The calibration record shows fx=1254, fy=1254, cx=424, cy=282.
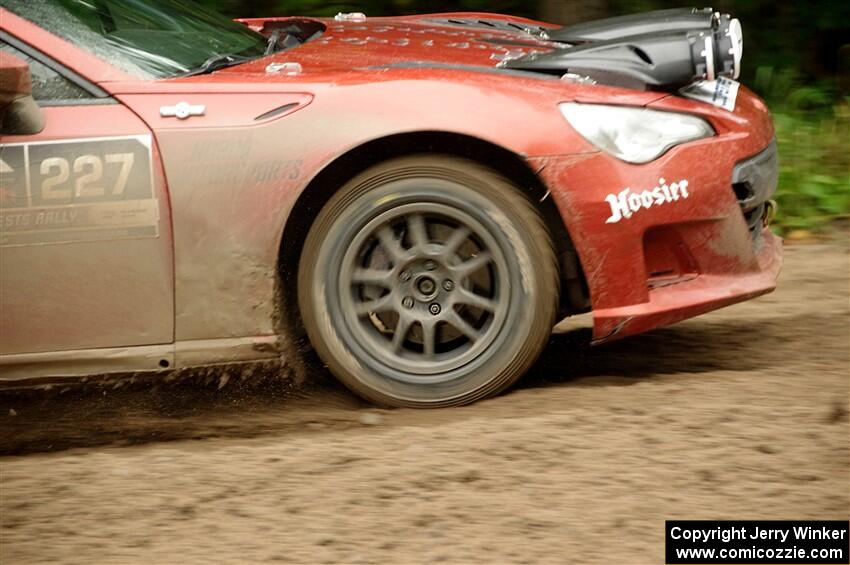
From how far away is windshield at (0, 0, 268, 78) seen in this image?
407 centimetres

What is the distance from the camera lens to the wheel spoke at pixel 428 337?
13.3 feet

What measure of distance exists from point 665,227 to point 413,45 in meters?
1.20

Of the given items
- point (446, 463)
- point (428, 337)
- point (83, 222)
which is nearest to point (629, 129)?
point (428, 337)

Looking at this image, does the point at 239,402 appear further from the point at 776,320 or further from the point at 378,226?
the point at 776,320

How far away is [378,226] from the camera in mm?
4008

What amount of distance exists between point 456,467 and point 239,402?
1.12 metres

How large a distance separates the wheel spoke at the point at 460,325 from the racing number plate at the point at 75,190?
0.99 m

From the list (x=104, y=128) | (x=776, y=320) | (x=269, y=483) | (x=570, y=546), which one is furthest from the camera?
(x=776, y=320)

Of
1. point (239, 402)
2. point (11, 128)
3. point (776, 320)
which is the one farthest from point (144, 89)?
point (776, 320)

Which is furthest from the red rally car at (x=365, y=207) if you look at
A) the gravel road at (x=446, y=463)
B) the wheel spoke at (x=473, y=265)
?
the gravel road at (x=446, y=463)

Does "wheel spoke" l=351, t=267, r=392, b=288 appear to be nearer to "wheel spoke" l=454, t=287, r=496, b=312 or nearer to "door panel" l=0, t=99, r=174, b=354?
"wheel spoke" l=454, t=287, r=496, b=312

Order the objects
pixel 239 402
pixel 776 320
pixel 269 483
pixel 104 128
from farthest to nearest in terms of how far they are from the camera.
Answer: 1. pixel 776 320
2. pixel 239 402
3. pixel 104 128
4. pixel 269 483

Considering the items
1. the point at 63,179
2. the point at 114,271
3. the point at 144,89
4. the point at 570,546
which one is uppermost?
Result: the point at 144,89

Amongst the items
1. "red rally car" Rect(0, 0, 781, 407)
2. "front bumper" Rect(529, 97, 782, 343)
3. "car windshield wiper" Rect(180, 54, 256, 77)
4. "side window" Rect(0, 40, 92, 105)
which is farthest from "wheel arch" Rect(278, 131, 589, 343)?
"side window" Rect(0, 40, 92, 105)
